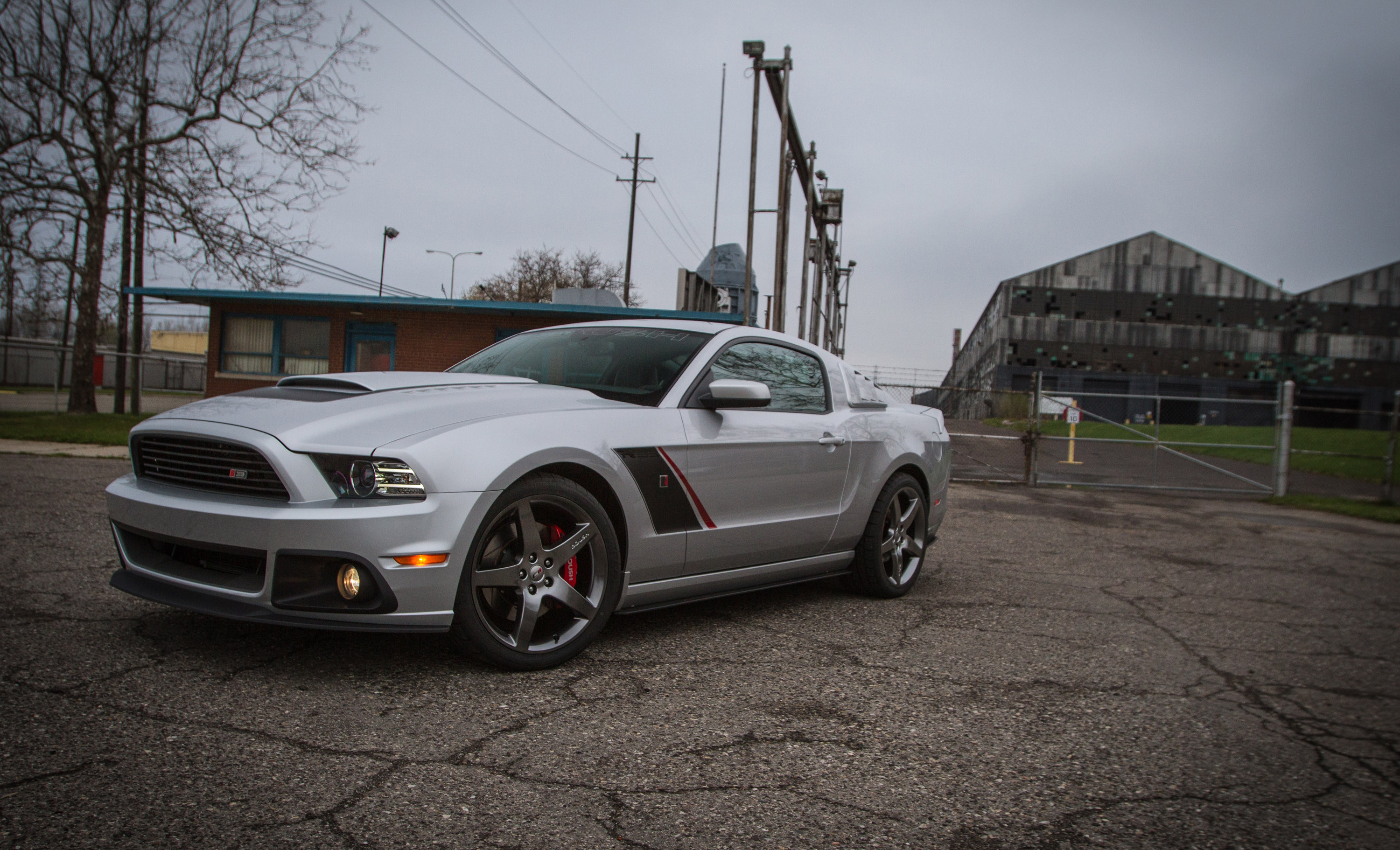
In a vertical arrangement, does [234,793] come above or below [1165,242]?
below

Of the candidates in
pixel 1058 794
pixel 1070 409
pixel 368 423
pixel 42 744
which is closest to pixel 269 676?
pixel 42 744

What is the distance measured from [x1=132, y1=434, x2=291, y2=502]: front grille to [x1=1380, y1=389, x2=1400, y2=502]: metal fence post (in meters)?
16.1

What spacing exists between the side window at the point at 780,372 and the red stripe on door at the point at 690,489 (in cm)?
57

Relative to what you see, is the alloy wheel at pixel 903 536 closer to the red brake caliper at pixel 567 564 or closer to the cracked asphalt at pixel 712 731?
the cracked asphalt at pixel 712 731

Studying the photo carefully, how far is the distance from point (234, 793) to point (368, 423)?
4.17 ft

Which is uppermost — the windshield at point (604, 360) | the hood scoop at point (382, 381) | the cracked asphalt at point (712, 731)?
the windshield at point (604, 360)

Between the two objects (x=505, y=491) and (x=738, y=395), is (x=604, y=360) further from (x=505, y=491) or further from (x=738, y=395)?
(x=505, y=491)

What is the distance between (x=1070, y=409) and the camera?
51.1 feet

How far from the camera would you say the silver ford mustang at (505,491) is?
2934 millimetres

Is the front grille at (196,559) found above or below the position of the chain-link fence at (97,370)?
below

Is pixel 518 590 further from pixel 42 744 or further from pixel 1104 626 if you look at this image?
pixel 1104 626

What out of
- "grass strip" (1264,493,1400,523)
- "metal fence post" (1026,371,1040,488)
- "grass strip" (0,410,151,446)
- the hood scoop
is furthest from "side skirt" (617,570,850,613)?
"grass strip" (0,410,151,446)

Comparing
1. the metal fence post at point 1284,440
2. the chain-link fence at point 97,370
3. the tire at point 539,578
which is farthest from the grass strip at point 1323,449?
the chain-link fence at point 97,370

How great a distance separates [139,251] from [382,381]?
2507 centimetres
